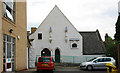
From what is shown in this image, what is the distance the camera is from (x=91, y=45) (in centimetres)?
3675

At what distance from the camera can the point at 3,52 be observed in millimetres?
14203

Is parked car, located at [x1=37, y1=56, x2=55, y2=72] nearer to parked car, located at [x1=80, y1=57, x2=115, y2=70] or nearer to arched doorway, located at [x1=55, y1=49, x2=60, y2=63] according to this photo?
parked car, located at [x1=80, y1=57, x2=115, y2=70]

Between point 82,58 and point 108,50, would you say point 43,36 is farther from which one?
point 108,50

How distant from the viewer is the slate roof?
35.2m

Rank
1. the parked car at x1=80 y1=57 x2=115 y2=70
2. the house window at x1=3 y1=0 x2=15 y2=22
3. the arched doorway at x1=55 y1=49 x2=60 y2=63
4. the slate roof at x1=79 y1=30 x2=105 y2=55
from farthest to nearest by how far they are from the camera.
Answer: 1. the slate roof at x1=79 y1=30 x2=105 y2=55
2. the arched doorway at x1=55 y1=49 x2=60 y2=63
3. the parked car at x1=80 y1=57 x2=115 y2=70
4. the house window at x1=3 y1=0 x2=15 y2=22

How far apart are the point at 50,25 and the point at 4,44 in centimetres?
1987

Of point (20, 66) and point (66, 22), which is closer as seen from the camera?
point (20, 66)

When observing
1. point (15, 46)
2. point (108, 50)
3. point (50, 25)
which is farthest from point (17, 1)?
point (108, 50)

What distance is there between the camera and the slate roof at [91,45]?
35.2m

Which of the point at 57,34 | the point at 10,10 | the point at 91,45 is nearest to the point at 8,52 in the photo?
the point at 10,10

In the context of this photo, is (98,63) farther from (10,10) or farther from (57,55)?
(57,55)

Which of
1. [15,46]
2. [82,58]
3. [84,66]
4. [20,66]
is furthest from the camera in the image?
[82,58]

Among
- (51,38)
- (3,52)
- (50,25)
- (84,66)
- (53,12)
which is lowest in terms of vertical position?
(84,66)

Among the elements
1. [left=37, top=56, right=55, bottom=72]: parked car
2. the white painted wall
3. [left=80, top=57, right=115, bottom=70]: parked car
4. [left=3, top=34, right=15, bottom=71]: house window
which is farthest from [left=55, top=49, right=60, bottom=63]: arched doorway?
[left=3, top=34, right=15, bottom=71]: house window
